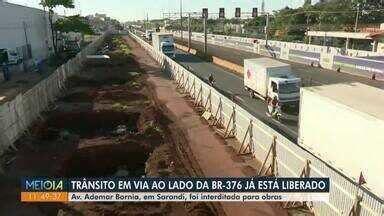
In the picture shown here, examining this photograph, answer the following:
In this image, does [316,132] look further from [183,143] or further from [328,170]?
[183,143]

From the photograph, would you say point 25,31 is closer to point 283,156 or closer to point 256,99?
point 256,99

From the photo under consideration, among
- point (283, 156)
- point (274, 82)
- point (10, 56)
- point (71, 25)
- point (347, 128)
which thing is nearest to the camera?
point (347, 128)

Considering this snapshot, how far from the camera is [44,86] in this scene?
31641 millimetres

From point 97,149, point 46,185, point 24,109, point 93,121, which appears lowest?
point 93,121

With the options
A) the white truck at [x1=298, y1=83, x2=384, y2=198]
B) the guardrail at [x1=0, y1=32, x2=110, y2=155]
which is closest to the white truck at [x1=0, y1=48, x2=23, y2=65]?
the guardrail at [x1=0, y1=32, x2=110, y2=155]

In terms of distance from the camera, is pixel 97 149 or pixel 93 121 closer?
pixel 97 149

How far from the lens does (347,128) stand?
50.7 feet

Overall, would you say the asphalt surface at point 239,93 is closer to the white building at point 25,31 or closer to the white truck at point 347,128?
the white truck at point 347,128

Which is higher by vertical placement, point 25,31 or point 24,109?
point 25,31

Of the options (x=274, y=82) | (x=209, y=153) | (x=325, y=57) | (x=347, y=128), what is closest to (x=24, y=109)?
(x=209, y=153)

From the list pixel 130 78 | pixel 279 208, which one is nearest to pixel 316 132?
pixel 279 208

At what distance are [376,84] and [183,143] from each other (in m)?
28.0

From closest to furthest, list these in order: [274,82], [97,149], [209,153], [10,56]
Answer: [209,153] < [97,149] < [274,82] < [10,56]

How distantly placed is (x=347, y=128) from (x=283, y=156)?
8.90ft
